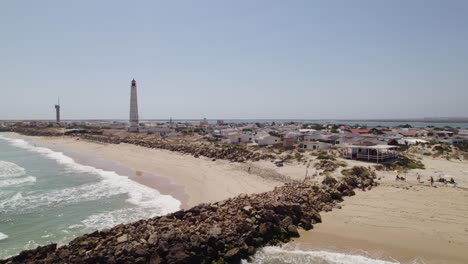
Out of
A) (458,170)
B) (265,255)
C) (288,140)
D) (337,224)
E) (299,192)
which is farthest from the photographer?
(288,140)

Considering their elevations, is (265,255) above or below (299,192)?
below

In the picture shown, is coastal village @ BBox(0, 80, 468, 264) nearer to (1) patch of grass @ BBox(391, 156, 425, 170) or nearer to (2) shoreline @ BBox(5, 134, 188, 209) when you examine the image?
(1) patch of grass @ BBox(391, 156, 425, 170)

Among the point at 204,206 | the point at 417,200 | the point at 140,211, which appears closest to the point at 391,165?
the point at 417,200

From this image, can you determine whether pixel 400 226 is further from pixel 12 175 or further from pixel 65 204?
pixel 12 175

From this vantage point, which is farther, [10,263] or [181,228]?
[181,228]

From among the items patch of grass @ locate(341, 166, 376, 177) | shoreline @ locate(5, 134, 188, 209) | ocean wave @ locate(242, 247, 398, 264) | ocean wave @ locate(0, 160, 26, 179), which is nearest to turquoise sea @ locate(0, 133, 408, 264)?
ocean wave @ locate(242, 247, 398, 264)

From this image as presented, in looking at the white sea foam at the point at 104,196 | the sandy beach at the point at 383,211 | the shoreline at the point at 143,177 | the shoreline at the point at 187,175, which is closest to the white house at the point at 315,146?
the sandy beach at the point at 383,211

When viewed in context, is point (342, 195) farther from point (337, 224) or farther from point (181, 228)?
point (181, 228)

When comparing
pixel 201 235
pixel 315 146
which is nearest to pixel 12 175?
pixel 201 235
